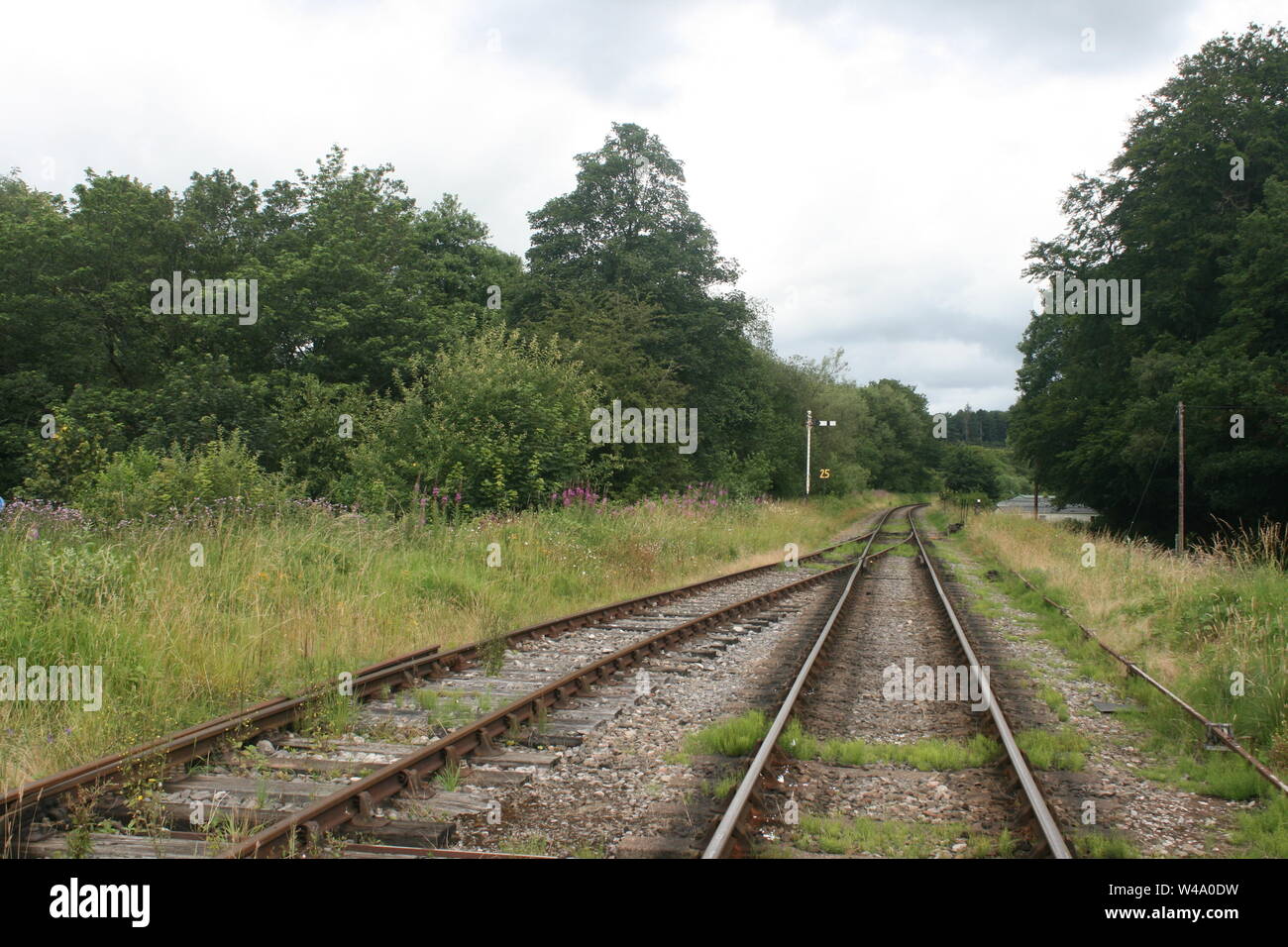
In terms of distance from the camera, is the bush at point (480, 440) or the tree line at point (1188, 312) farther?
the tree line at point (1188, 312)

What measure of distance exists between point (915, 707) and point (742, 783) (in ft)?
10.9

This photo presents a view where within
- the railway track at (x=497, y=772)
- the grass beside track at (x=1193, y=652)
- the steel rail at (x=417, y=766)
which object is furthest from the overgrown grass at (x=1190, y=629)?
the steel rail at (x=417, y=766)

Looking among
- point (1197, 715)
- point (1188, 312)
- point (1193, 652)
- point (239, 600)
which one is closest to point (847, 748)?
point (1197, 715)

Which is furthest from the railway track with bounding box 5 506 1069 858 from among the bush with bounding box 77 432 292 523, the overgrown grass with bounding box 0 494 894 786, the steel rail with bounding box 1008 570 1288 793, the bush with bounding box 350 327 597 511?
the bush with bounding box 350 327 597 511

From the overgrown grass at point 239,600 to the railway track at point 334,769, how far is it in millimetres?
447

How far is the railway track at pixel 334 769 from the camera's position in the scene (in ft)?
13.0

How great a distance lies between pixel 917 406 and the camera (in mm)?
142750

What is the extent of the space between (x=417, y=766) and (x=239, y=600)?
3.90m

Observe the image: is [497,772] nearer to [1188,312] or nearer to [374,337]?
[374,337]

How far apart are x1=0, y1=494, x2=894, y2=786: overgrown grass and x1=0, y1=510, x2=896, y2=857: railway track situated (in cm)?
45

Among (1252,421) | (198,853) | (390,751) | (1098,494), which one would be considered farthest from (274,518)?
(1098,494)

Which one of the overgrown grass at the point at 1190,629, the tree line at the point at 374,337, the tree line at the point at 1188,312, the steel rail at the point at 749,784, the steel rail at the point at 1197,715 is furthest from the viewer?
the tree line at the point at 1188,312

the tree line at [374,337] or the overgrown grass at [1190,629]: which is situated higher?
the tree line at [374,337]

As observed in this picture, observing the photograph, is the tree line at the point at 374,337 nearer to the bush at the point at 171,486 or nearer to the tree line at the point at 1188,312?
the bush at the point at 171,486
